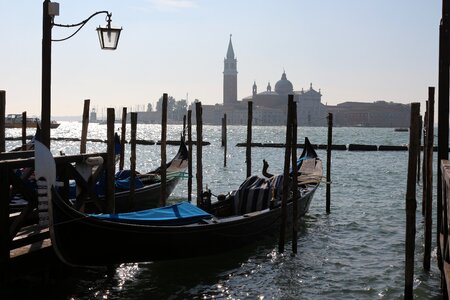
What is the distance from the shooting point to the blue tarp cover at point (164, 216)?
5.52 m

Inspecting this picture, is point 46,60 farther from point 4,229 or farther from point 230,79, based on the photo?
point 230,79

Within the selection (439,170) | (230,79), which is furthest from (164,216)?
(230,79)

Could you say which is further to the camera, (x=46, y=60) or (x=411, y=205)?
(x=46, y=60)

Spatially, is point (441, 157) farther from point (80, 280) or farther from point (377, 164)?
point (377, 164)

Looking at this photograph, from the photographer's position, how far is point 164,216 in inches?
233

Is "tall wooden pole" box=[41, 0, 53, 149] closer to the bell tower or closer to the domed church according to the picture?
the domed church

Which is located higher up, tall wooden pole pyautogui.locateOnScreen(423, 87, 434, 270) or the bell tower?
the bell tower

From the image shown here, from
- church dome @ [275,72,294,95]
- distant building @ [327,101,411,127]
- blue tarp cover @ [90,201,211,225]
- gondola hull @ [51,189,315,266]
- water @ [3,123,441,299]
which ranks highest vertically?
church dome @ [275,72,294,95]

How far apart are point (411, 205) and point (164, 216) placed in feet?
7.60

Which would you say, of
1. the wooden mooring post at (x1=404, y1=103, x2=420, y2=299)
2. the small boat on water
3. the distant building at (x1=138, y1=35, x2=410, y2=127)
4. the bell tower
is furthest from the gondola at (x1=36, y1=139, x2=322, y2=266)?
the bell tower

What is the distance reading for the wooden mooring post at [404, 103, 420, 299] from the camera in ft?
16.1

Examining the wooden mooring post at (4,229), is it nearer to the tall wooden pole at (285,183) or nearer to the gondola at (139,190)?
the gondola at (139,190)

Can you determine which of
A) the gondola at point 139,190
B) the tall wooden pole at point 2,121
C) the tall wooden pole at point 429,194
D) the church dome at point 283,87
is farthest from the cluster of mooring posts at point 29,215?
the church dome at point 283,87

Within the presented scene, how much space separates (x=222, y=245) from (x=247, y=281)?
0.62 metres
